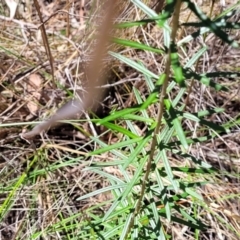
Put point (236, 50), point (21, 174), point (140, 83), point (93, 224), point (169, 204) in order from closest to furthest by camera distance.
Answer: point (169, 204)
point (93, 224)
point (21, 174)
point (140, 83)
point (236, 50)

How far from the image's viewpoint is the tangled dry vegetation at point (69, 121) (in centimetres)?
181

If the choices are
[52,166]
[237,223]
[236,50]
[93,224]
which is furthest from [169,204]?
[236,50]

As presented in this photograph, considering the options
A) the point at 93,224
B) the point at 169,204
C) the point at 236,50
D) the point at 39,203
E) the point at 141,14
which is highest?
the point at 141,14

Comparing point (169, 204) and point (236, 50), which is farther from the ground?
point (236, 50)

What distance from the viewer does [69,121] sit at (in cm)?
178

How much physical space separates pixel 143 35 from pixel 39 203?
2.66 feet

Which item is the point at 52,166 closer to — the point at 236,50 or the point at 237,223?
the point at 237,223

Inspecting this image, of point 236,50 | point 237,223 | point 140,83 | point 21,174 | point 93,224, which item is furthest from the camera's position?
point 236,50

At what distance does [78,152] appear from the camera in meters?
1.86

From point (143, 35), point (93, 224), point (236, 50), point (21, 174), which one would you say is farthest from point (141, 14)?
point (93, 224)

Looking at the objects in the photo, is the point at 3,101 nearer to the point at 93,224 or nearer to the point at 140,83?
the point at 140,83

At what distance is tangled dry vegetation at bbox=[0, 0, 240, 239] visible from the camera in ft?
5.93

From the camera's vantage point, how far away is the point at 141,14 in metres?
2.03

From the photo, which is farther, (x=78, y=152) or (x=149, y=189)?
(x=78, y=152)
